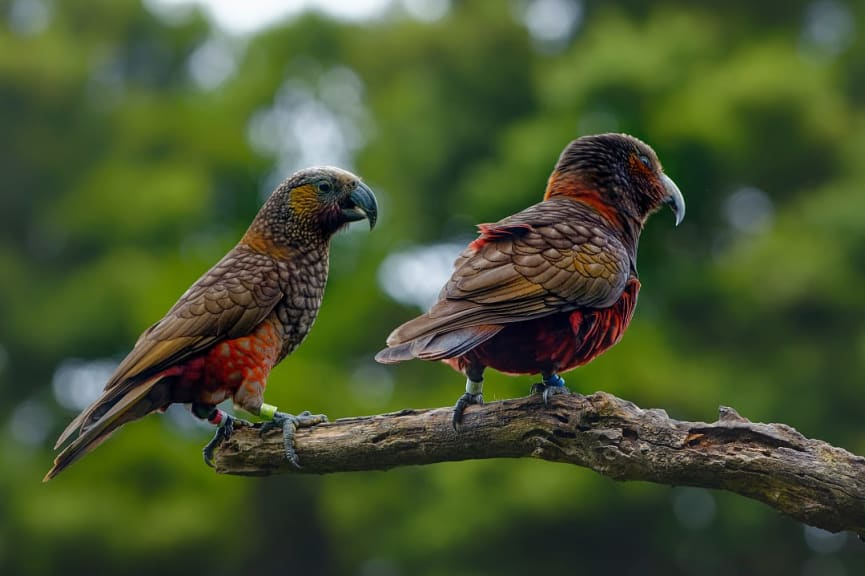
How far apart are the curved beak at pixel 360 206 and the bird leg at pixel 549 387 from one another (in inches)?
Answer: 43.9

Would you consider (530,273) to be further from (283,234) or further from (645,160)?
(283,234)

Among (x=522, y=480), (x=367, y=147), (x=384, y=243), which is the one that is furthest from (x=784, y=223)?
(x=367, y=147)

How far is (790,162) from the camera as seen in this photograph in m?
12.3

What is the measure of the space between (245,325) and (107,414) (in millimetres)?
657

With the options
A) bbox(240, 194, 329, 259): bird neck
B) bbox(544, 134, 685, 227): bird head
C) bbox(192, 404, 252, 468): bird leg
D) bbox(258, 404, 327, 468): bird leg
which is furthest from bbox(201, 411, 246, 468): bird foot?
bbox(544, 134, 685, 227): bird head

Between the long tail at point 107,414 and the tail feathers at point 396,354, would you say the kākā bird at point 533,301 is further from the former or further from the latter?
the long tail at point 107,414

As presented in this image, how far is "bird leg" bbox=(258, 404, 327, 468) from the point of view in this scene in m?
4.30

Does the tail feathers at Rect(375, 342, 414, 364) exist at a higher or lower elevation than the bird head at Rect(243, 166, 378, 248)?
lower

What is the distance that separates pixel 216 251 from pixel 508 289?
9.25 m

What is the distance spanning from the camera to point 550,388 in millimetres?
4027

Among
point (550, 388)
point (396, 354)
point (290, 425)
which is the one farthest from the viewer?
point (290, 425)

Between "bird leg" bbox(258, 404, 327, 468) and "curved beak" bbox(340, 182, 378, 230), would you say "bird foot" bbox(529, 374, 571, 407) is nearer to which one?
"bird leg" bbox(258, 404, 327, 468)

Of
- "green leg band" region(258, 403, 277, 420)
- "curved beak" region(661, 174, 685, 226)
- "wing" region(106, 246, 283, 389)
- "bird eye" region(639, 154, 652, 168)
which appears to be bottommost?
"green leg band" region(258, 403, 277, 420)

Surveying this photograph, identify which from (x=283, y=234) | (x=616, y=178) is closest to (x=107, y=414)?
(x=283, y=234)
